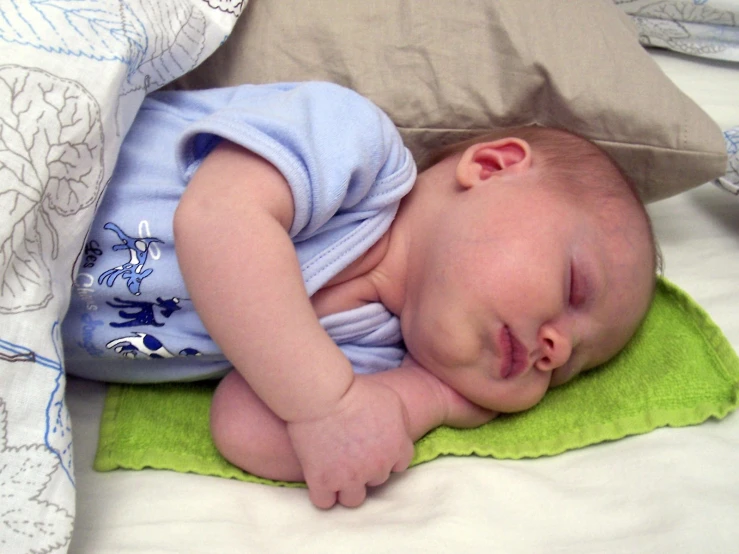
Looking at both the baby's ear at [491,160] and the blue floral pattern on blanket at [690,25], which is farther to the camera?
the blue floral pattern on blanket at [690,25]

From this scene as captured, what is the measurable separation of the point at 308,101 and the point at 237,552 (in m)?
0.52

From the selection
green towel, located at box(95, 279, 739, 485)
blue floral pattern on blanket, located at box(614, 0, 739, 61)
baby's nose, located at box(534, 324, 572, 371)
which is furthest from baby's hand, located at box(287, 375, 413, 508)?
blue floral pattern on blanket, located at box(614, 0, 739, 61)

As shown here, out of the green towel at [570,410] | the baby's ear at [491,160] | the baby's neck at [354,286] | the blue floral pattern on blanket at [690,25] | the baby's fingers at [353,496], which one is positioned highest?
the baby's ear at [491,160]

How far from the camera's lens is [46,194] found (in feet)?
2.32

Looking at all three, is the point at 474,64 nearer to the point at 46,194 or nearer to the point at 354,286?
the point at 354,286

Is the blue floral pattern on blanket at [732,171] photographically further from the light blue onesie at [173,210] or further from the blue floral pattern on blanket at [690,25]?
the light blue onesie at [173,210]

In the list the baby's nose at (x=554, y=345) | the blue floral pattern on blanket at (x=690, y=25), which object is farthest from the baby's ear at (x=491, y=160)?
the blue floral pattern on blanket at (x=690, y=25)

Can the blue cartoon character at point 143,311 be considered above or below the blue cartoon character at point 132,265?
below

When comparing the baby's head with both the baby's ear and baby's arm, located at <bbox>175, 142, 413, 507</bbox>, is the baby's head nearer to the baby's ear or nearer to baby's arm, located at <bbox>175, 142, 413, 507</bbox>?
the baby's ear

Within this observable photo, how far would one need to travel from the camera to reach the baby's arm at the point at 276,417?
32.7 inches

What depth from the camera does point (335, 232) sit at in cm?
89

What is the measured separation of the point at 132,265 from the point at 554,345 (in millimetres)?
532

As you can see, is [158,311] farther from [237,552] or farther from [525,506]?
[525,506]

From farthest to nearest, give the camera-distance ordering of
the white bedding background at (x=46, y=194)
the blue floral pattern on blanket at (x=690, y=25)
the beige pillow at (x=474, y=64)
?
the blue floral pattern on blanket at (x=690, y=25) → the beige pillow at (x=474, y=64) → the white bedding background at (x=46, y=194)
